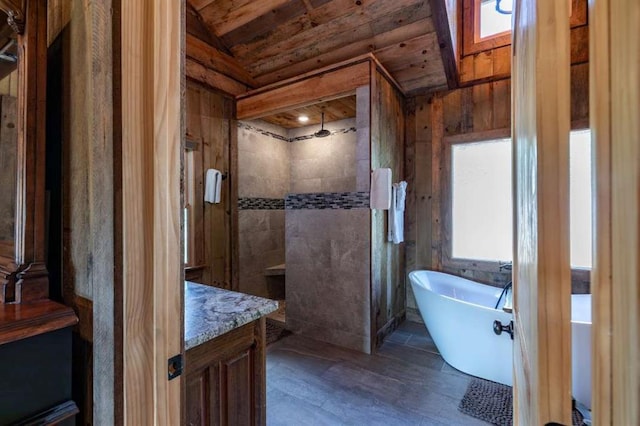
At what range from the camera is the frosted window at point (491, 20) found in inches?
120

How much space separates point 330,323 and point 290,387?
81 cm

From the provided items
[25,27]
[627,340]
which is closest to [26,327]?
[25,27]

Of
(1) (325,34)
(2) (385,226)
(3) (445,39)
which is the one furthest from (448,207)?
(1) (325,34)

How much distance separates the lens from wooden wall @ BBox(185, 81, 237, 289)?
3107 mm

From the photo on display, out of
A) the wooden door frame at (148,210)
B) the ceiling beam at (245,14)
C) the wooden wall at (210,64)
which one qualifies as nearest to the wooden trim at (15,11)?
the wooden door frame at (148,210)

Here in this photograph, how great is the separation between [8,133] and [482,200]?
11.7ft

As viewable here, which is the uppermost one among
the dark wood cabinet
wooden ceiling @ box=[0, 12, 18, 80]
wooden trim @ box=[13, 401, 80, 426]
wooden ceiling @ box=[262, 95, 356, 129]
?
wooden ceiling @ box=[262, 95, 356, 129]

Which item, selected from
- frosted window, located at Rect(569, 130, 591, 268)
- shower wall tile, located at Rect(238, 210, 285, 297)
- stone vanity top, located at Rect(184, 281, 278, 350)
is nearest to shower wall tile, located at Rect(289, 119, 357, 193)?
shower wall tile, located at Rect(238, 210, 285, 297)

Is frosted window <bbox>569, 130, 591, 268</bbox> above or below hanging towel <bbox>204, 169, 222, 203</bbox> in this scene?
below

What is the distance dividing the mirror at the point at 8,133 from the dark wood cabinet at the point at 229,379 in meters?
0.68

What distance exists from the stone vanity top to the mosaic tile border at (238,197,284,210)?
2464 millimetres

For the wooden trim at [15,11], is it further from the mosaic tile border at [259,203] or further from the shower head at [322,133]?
the shower head at [322,133]

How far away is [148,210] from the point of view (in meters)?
0.66

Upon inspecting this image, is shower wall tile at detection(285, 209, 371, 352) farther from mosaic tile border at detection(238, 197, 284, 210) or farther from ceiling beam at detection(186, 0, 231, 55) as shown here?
ceiling beam at detection(186, 0, 231, 55)
